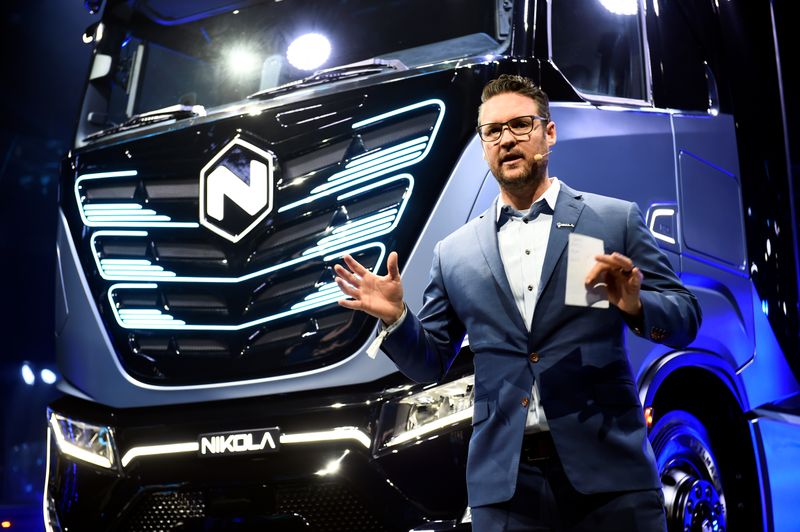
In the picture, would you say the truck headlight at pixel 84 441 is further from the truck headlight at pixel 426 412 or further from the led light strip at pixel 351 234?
the truck headlight at pixel 426 412

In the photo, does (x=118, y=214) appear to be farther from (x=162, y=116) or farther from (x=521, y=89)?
(x=521, y=89)

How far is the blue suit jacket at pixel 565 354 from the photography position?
91.2 inches

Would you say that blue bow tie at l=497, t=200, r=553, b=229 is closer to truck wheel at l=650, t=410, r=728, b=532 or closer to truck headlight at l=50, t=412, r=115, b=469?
truck wheel at l=650, t=410, r=728, b=532

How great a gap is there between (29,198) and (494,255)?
9.08 m

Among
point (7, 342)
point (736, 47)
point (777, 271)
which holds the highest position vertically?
point (7, 342)

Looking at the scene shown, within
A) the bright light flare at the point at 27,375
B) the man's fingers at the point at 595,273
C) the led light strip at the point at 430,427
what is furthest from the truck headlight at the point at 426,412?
the bright light flare at the point at 27,375

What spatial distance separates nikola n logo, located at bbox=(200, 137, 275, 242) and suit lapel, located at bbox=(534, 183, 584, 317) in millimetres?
1290

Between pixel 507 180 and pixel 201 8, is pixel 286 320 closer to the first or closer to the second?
pixel 507 180

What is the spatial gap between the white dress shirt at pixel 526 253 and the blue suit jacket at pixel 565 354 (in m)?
0.03

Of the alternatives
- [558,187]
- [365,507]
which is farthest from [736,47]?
[365,507]

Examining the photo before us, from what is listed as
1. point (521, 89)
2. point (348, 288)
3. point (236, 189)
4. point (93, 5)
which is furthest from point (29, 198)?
point (521, 89)

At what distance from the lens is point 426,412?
317cm

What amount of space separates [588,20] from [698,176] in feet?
2.67

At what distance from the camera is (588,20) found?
3.81 meters
